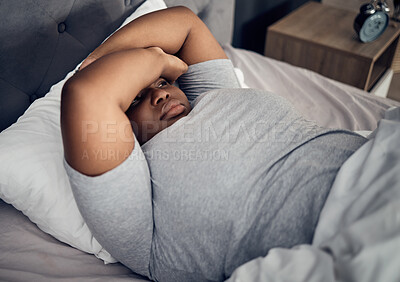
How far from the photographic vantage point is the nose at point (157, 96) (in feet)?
2.62

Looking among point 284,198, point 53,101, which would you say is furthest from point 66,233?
point 284,198

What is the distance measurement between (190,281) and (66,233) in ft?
0.93

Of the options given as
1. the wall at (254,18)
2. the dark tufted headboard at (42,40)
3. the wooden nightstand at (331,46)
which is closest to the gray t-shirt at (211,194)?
the dark tufted headboard at (42,40)

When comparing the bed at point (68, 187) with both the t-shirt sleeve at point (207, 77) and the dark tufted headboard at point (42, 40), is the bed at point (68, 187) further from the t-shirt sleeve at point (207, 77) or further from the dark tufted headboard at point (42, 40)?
the t-shirt sleeve at point (207, 77)

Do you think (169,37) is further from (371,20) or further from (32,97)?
(371,20)

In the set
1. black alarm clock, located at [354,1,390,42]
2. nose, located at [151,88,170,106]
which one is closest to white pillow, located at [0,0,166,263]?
nose, located at [151,88,170,106]

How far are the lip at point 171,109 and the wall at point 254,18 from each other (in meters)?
1.19

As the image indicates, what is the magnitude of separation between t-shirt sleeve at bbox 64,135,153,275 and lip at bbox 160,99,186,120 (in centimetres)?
14

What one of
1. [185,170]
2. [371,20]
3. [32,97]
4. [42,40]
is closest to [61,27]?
[42,40]

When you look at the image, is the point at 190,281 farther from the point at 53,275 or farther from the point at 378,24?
the point at 378,24

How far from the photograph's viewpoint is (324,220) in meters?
0.60

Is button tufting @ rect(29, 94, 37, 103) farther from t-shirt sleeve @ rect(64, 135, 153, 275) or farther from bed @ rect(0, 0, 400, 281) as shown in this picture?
t-shirt sleeve @ rect(64, 135, 153, 275)

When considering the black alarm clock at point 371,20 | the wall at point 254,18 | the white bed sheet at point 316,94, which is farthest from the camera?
the wall at point 254,18

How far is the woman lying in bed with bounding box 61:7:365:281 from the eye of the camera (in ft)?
2.10
